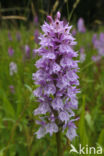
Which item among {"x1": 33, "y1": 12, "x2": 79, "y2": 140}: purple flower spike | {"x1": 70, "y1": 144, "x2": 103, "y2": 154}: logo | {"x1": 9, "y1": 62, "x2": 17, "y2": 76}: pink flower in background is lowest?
{"x1": 70, "y1": 144, "x2": 103, "y2": 154}: logo

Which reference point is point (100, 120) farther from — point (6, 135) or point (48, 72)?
point (48, 72)

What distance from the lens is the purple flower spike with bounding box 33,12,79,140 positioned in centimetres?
100

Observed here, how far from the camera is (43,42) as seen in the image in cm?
101

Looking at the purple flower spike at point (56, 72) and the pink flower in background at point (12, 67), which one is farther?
the pink flower in background at point (12, 67)

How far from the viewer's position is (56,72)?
3.27ft

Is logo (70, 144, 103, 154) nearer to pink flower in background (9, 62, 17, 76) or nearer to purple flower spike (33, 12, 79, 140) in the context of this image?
purple flower spike (33, 12, 79, 140)

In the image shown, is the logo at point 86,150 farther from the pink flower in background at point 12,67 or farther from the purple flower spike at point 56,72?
the pink flower in background at point 12,67

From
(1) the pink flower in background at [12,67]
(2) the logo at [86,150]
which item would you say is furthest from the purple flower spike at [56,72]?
(1) the pink flower in background at [12,67]

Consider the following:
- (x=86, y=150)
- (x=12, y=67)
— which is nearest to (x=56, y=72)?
(x=86, y=150)

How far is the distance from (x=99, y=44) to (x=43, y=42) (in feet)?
10.7

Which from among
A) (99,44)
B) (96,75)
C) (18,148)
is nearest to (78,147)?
(18,148)

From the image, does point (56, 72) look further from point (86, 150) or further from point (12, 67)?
point (12, 67)

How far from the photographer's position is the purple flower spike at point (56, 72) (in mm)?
1000

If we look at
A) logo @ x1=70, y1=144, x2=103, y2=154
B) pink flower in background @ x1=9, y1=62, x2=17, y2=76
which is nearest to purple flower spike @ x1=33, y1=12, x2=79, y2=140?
logo @ x1=70, y1=144, x2=103, y2=154
